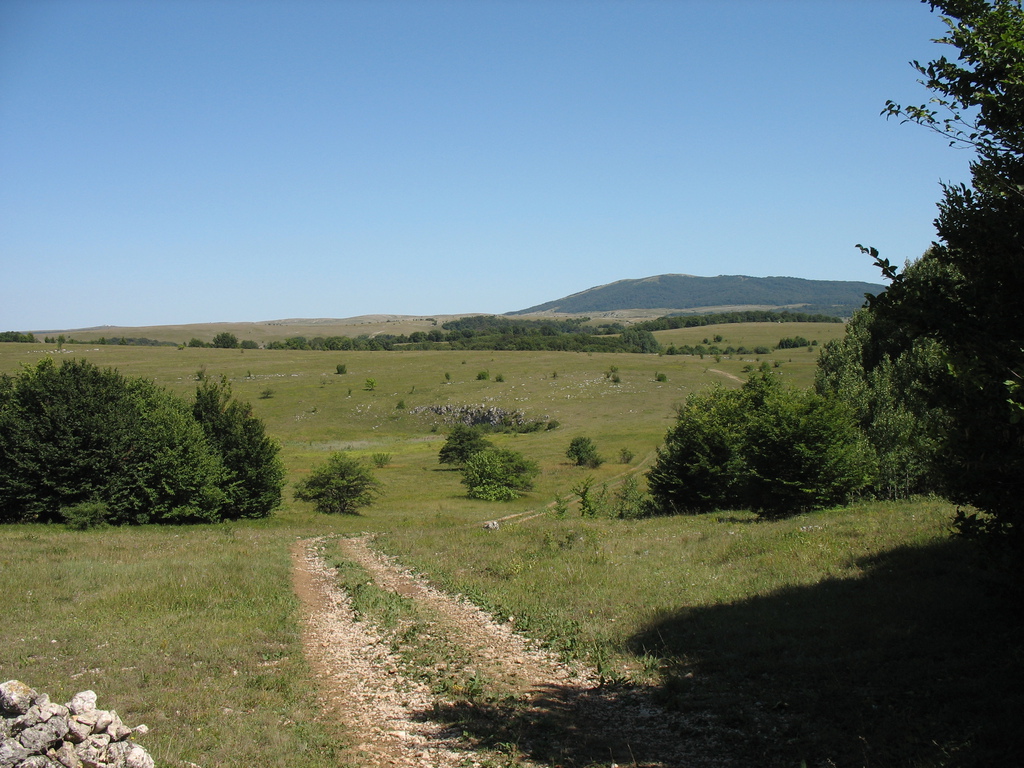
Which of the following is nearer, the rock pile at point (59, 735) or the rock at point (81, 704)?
the rock pile at point (59, 735)

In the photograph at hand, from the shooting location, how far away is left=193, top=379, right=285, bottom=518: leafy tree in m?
34.8

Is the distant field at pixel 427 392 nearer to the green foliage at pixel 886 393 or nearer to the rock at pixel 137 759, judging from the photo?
the green foliage at pixel 886 393

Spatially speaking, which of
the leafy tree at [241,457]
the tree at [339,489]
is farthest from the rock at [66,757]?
the tree at [339,489]

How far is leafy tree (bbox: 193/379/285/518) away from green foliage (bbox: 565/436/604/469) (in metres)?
32.4

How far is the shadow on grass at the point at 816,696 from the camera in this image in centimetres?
633

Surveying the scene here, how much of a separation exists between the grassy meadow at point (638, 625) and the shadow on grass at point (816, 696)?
0.03 meters

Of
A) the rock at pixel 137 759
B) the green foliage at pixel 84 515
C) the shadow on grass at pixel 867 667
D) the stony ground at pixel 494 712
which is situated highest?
the rock at pixel 137 759

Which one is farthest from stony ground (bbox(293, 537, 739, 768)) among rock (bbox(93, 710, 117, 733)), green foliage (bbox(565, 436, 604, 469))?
Answer: green foliage (bbox(565, 436, 604, 469))

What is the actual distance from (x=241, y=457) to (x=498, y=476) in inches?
851

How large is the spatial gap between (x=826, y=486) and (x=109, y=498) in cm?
3046

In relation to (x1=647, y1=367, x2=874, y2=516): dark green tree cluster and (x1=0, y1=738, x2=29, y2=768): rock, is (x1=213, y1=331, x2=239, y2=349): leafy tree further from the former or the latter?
(x1=0, y1=738, x2=29, y2=768): rock

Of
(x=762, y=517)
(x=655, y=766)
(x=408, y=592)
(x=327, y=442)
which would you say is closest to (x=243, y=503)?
(x=408, y=592)

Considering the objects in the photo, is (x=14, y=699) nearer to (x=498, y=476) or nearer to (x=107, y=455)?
(x=107, y=455)

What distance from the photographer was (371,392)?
4053 inches
